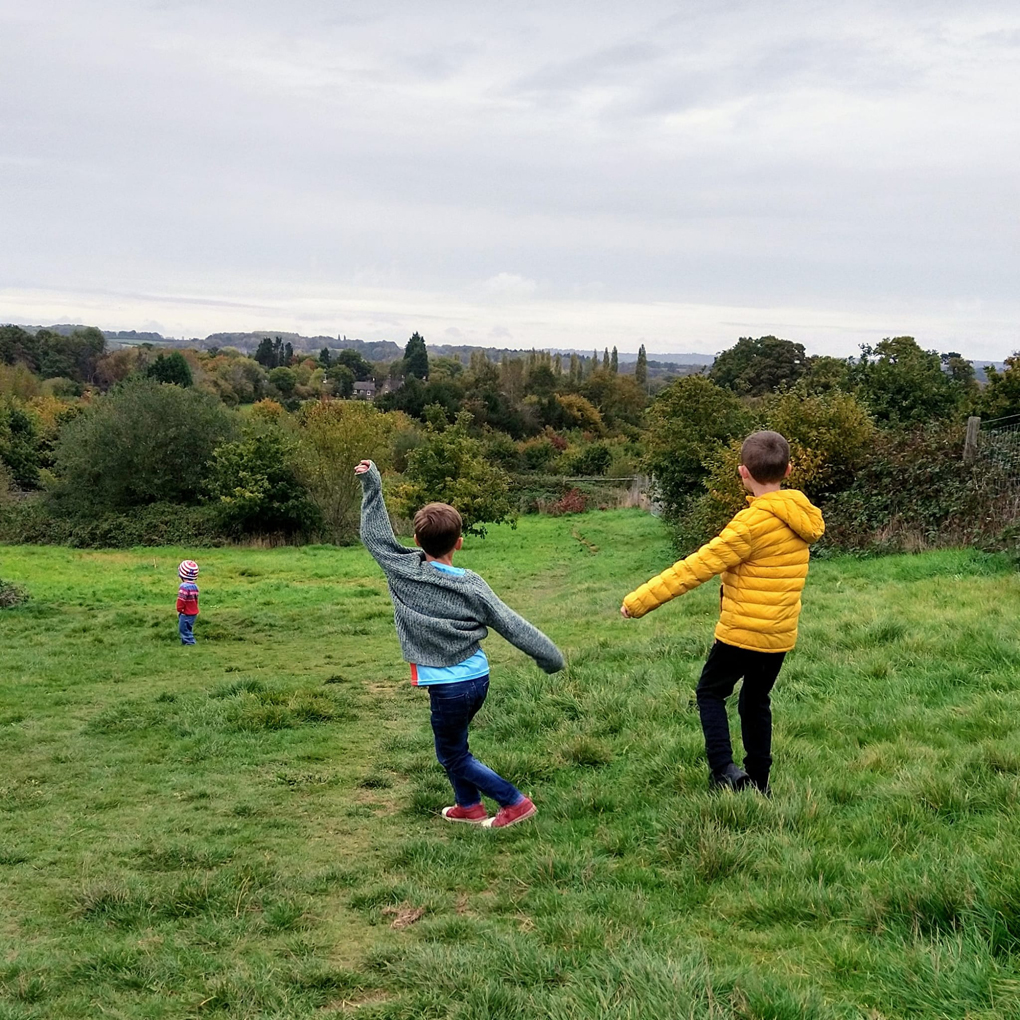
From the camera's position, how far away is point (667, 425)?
1038 inches

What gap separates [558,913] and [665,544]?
21.0 metres

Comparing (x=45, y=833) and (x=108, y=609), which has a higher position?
(x=45, y=833)

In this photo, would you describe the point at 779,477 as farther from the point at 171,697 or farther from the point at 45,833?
the point at 171,697

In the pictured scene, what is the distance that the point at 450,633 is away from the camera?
4496mm

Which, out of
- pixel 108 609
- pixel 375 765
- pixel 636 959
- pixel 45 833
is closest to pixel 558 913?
pixel 636 959

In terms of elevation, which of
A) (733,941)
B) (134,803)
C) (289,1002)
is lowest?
(134,803)

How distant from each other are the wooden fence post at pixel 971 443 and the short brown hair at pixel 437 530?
13.7 metres

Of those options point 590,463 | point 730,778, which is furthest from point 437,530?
point 590,463

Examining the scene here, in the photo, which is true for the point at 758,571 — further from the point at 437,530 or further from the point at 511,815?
the point at 511,815

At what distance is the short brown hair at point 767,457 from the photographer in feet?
14.2

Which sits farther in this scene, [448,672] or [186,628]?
[186,628]

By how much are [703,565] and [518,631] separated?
1.03 metres

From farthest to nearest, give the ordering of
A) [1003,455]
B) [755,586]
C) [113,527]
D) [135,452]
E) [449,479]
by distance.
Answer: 1. [135,452]
2. [113,527]
3. [449,479]
4. [1003,455]
5. [755,586]

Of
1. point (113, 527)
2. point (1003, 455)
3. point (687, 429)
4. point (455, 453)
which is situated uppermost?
point (687, 429)
